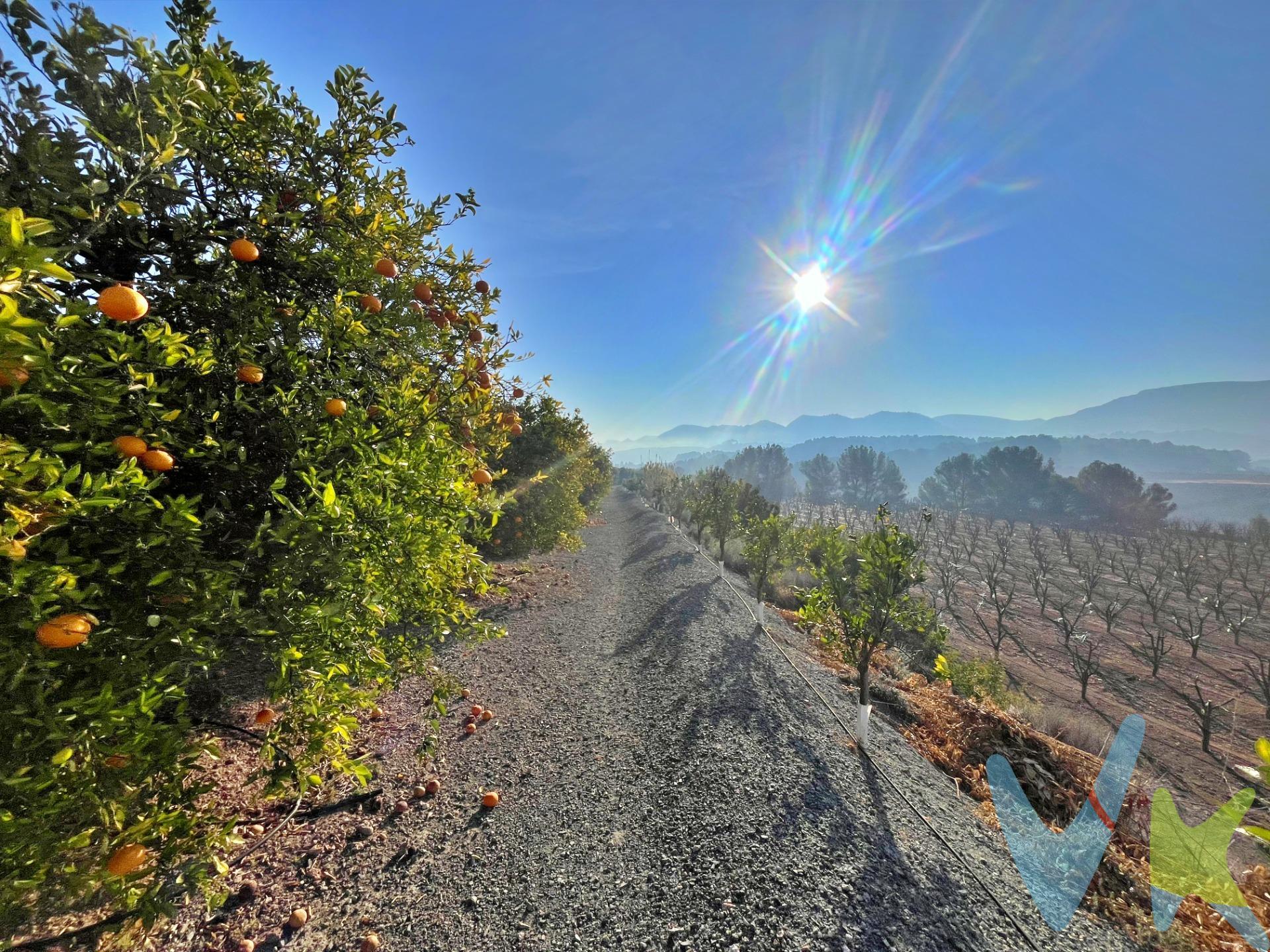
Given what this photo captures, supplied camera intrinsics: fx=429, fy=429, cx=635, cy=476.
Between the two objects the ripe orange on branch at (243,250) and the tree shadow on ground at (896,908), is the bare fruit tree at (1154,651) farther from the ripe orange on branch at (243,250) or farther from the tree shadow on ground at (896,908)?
the ripe orange on branch at (243,250)

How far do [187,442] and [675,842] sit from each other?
5448 mm

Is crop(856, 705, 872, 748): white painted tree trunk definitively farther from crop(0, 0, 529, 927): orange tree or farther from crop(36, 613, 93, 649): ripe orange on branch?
crop(36, 613, 93, 649): ripe orange on branch

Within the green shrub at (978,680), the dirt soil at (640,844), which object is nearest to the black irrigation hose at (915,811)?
the dirt soil at (640,844)

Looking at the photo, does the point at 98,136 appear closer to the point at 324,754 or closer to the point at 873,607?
the point at 324,754

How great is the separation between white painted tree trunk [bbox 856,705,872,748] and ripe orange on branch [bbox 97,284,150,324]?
28.0 feet

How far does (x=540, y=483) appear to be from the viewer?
51.4 feet

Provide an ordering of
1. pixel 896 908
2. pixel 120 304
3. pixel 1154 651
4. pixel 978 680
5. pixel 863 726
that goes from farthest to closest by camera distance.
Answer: pixel 1154 651
pixel 978 680
pixel 863 726
pixel 896 908
pixel 120 304

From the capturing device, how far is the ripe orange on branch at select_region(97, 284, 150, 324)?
1.87 metres

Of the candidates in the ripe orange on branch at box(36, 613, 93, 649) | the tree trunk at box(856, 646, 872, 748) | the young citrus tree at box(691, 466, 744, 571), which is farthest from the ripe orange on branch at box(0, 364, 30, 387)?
the young citrus tree at box(691, 466, 744, 571)

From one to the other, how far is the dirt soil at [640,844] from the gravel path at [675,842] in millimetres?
20

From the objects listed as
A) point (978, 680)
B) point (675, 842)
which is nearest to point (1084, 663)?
point (978, 680)

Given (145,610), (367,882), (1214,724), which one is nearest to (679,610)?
(367,882)

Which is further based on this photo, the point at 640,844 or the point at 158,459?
the point at 640,844

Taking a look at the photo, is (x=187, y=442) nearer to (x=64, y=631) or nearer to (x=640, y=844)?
(x=64, y=631)
